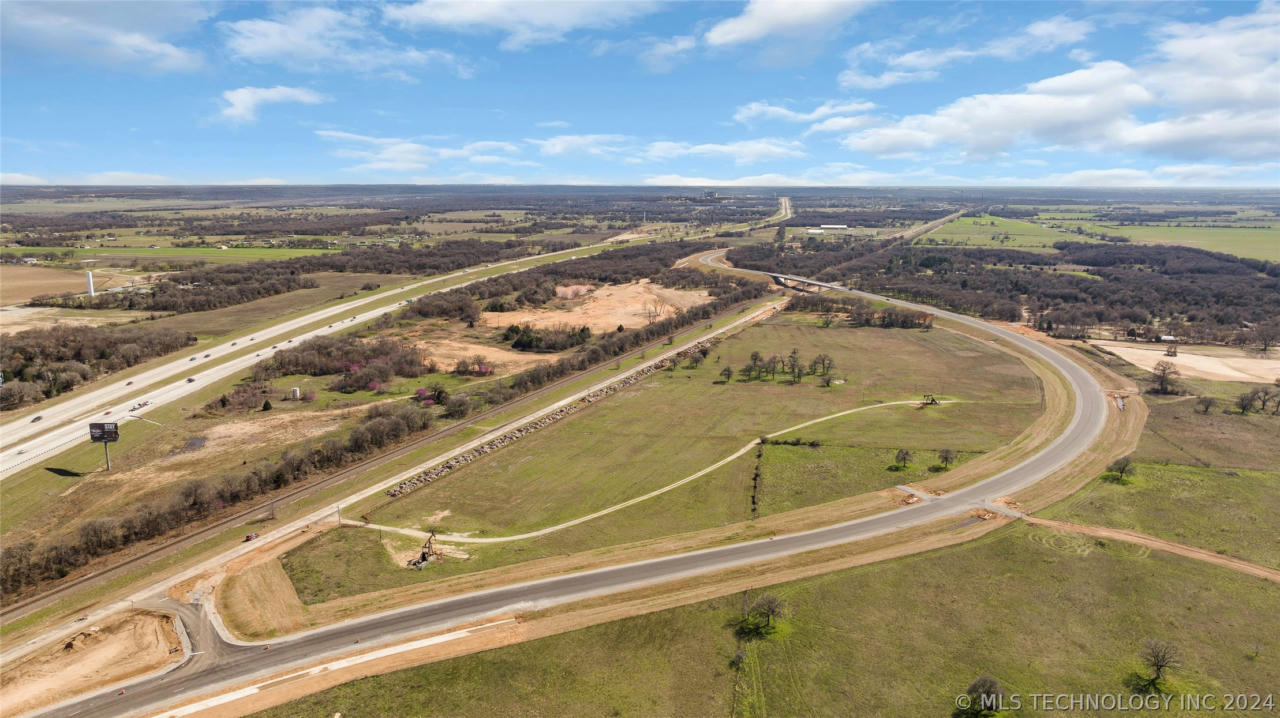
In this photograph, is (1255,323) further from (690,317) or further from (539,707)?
(539,707)

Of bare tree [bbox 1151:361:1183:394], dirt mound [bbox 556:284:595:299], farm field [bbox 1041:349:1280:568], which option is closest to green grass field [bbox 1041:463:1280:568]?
farm field [bbox 1041:349:1280:568]

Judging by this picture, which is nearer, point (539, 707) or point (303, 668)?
point (539, 707)

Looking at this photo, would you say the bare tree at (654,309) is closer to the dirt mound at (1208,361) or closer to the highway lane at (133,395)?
the highway lane at (133,395)

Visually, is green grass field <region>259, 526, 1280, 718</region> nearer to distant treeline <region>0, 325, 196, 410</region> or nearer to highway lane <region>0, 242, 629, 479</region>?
highway lane <region>0, 242, 629, 479</region>

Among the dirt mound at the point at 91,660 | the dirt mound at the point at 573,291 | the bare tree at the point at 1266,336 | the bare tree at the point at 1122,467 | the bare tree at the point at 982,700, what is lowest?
the dirt mound at the point at 91,660

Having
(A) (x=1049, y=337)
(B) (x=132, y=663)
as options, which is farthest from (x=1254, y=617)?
(A) (x=1049, y=337)

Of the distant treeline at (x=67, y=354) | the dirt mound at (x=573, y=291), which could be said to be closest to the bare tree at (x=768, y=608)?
the distant treeline at (x=67, y=354)
